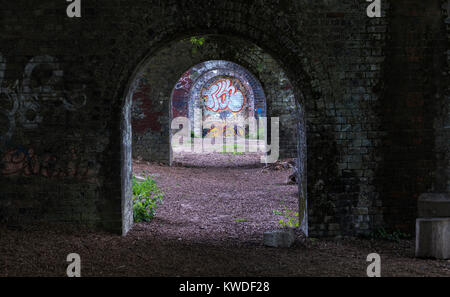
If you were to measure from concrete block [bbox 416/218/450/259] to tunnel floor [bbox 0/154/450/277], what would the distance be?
5.4 inches

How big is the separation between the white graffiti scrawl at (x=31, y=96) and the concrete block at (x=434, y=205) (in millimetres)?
5042

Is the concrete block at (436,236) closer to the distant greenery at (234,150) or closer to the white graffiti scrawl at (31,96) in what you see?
the white graffiti scrawl at (31,96)

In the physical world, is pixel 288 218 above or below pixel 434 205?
below

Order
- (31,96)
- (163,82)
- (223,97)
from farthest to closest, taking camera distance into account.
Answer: (223,97) < (163,82) < (31,96)

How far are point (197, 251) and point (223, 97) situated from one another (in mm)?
24574

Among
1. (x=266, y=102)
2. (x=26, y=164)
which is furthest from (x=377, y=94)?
(x=266, y=102)

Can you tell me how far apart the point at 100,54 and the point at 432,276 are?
5231 millimetres

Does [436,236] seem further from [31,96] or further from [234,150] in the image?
[234,150]

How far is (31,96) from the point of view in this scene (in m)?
6.29

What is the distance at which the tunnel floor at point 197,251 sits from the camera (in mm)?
4965

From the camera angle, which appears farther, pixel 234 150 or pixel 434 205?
pixel 234 150

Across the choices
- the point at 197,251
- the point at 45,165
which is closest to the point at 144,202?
the point at 45,165

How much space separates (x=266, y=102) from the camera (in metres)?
15.9

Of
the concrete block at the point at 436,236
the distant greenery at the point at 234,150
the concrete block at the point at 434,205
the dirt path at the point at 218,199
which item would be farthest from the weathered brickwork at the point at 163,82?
the concrete block at the point at 436,236
